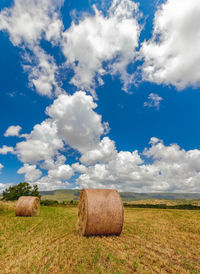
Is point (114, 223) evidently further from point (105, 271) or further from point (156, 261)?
point (105, 271)

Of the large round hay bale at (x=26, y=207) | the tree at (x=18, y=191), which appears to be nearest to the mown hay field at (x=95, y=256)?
the large round hay bale at (x=26, y=207)

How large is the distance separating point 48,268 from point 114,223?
15.9 feet

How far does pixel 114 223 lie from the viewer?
30.2 feet

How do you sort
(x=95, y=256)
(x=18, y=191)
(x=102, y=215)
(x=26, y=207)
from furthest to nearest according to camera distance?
1. (x=18, y=191)
2. (x=26, y=207)
3. (x=102, y=215)
4. (x=95, y=256)

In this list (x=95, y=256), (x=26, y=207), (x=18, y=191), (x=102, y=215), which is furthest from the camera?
(x=18, y=191)

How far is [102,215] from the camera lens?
9.26 m

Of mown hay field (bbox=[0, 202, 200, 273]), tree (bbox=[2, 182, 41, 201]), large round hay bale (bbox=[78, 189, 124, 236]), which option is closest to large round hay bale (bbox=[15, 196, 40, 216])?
mown hay field (bbox=[0, 202, 200, 273])

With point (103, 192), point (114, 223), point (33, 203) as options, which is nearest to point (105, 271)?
point (114, 223)

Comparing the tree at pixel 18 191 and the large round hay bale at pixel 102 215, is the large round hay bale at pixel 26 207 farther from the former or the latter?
the tree at pixel 18 191

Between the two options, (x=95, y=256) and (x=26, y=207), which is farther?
(x=26, y=207)

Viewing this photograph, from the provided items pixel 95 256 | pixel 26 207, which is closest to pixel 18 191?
pixel 26 207

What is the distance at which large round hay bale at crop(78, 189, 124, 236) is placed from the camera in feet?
29.5

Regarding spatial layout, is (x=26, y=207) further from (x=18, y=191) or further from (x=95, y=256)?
(x=18, y=191)

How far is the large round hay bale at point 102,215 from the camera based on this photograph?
899 centimetres
